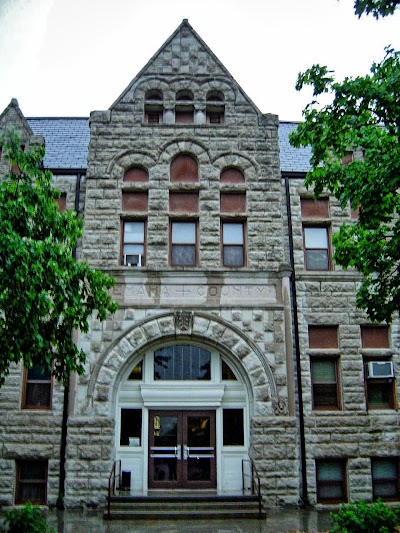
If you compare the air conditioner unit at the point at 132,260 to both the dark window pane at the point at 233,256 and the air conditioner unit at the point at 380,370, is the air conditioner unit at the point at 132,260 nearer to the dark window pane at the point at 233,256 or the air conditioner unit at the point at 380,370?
the dark window pane at the point at 233,256

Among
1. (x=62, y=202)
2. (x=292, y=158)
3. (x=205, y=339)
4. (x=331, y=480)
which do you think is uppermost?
(x=292, y=158)

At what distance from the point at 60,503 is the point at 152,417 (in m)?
3.31

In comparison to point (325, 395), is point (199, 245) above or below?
above

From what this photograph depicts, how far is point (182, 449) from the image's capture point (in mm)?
15898

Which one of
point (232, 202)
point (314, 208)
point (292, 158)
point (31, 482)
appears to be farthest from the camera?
point (292, 158)

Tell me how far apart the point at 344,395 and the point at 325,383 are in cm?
65

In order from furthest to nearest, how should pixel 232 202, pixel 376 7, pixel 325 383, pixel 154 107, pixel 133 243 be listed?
1. pixel 154 107
2. pixel 232 202
3. pixel 133 243
4. pixel 325 383
5. pixel 376 7

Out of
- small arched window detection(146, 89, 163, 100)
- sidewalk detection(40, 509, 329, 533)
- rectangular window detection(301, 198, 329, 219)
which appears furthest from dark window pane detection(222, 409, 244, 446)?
small arched window detection(146, 89, 163, 100)

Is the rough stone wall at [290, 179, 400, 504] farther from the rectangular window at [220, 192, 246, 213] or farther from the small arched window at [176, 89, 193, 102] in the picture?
the small arched window at [176, 89, 193, 102]

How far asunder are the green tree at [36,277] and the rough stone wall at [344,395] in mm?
6814

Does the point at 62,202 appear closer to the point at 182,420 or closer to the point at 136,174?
the point at 136,174

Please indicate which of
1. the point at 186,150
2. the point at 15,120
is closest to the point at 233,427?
the point at 186,150

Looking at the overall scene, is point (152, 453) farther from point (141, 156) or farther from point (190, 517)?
point (141, 156)

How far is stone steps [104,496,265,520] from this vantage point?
13570mm
